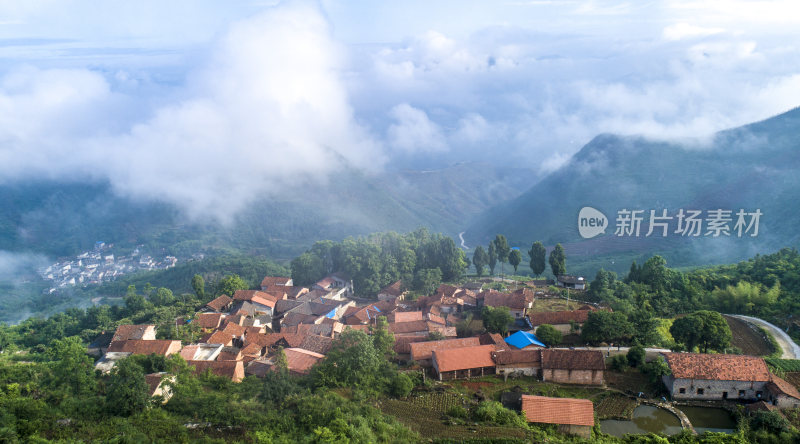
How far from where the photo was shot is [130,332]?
29625 millimetres

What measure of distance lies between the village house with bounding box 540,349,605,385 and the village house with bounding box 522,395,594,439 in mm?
4423

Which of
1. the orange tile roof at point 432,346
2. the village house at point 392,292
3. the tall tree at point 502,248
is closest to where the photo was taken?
the orange tile roof at point 432,346

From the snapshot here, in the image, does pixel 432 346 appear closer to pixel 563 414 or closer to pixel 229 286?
pixel 563 414

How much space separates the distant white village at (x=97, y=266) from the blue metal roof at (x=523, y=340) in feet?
223

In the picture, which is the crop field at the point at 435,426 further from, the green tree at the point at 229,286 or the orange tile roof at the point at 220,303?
the green tree at the point at 229,286

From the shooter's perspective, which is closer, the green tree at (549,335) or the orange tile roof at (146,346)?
the orange tile roof at (146,346)

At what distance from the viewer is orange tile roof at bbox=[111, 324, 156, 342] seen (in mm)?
29188

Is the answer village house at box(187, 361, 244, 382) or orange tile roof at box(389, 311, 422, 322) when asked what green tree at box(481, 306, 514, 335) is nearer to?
orange tile roof at box(389, 311, 422, 322)

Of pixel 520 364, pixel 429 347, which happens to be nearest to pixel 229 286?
pixel 429 347

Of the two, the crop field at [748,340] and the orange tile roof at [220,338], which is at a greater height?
the crop field at [748,340]

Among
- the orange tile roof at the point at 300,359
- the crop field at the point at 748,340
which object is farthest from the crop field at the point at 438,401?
the crop field at the point at 748,340

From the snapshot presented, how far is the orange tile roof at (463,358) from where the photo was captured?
23062mm

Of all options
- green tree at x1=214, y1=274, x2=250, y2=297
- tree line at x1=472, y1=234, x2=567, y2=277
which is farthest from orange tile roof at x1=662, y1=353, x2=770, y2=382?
green tree at x1=214, y1=274, x2=250, y2=297

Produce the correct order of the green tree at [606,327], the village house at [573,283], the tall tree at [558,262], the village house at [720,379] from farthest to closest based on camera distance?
the tall tree at [558,262]
the village house at [573,283]
the green tree at [606,327]
the village house at [720,379]
